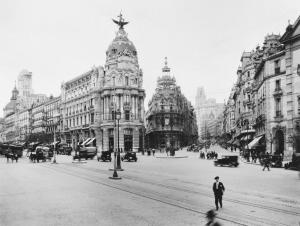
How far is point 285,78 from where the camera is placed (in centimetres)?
4350

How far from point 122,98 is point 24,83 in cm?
13481

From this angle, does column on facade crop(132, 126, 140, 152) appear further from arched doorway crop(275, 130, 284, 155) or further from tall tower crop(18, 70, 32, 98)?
tall tower crop(18, 70, 32, 98)

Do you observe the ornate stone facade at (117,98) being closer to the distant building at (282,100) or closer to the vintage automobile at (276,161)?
the distant building at (282,100)

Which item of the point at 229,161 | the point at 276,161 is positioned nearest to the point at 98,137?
the point at 229,161

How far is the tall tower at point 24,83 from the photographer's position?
195 m

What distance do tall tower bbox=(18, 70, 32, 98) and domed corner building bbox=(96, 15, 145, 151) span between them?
128 m

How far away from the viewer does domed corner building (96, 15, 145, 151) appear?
3007 inches

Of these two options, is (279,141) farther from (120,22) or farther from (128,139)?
(120,22)

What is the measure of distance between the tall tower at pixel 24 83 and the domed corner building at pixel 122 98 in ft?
419

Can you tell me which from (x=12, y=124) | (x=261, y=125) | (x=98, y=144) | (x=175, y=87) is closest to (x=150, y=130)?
(x=175, y=87)

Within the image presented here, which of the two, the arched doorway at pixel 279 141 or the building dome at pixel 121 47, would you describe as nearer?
the arched doorway at pixel 279 141

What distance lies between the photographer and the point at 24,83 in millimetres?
195750

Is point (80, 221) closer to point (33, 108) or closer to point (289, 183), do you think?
point (289, 183)

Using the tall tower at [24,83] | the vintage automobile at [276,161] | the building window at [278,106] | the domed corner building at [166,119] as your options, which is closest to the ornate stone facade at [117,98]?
the domed corner building at [166,119]
